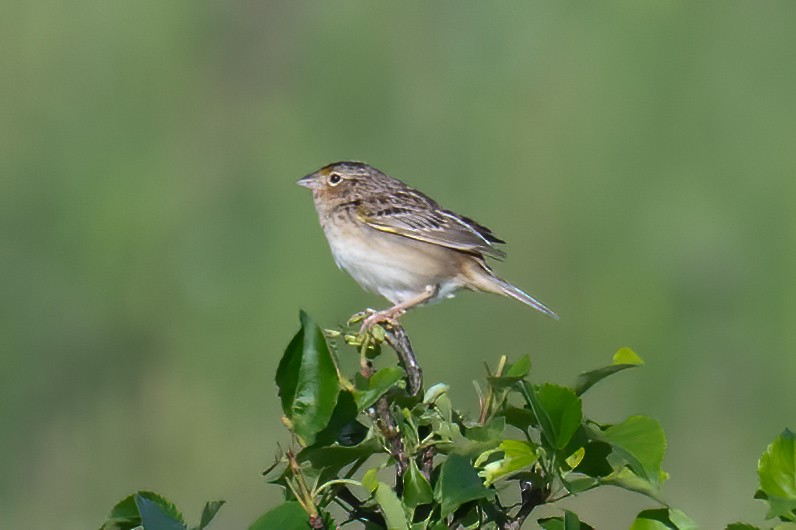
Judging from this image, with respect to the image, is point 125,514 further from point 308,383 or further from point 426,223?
point 426,223

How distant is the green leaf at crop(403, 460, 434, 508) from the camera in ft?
6.20

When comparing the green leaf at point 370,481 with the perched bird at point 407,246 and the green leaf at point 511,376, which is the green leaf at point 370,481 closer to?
the green leaf at point 511,376

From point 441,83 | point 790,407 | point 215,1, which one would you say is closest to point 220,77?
point 215,1

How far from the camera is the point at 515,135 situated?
7227 millimetres

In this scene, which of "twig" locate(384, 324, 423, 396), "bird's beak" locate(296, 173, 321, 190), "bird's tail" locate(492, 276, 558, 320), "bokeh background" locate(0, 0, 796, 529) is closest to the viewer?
"twig" locate(384, 324, 423, 396)

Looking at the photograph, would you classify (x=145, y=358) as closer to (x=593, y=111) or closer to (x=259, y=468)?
(x=259, y=468)

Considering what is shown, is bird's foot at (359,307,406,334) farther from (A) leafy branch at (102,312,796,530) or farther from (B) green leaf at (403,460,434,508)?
(B) green leaf at (403,460,434,508)

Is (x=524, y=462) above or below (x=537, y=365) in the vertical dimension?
above

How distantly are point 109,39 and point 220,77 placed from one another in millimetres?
719

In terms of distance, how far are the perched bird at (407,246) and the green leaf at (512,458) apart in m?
2.86

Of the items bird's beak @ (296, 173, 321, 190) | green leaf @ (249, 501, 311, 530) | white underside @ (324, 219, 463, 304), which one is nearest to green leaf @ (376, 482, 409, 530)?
green leaf @ (249, 501, 311, 530)

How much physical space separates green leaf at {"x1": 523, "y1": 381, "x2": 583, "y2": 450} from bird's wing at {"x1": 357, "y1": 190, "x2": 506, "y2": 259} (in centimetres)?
304

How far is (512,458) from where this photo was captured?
1935mm

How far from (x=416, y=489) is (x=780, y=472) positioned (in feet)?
1.61
